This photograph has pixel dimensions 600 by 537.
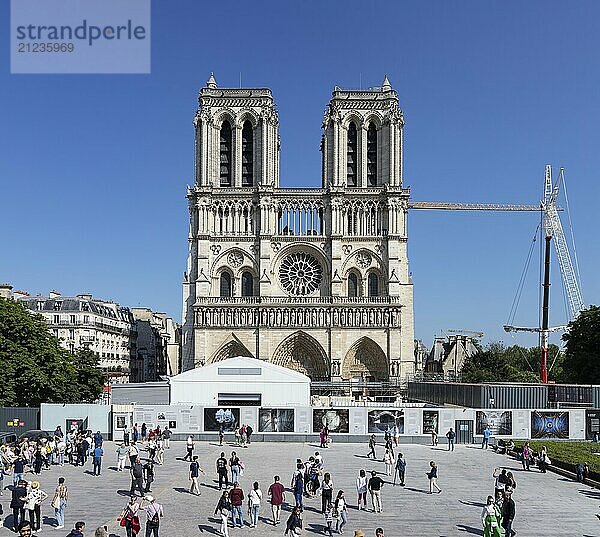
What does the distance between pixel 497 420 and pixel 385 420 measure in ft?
19.5

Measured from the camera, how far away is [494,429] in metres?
44.4

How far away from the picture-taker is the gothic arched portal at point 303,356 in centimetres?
8294

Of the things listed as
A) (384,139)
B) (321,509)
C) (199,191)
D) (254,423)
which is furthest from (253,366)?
(384,139)

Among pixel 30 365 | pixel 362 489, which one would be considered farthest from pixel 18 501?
pixel 30 365

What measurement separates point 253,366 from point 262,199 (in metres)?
33.1

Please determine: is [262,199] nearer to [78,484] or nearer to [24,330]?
[24,330]

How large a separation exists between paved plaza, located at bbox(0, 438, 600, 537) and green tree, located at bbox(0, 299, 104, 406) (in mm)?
10269

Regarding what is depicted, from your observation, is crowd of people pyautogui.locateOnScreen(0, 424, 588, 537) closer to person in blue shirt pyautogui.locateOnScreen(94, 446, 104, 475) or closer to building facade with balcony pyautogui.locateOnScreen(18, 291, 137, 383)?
person in blue shirt pyautogui.locateOnScreen(94, 446, 104, 475)

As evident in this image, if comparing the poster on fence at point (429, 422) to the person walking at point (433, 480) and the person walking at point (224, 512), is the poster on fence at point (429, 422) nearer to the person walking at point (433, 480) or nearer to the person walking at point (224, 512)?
the person walking at point (433, 480)

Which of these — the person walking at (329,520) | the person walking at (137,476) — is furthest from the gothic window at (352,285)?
the person walking at (329,520)

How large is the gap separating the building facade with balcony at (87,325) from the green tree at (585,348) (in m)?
43.4

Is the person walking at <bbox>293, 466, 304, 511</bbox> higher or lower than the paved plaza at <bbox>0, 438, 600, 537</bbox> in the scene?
higher

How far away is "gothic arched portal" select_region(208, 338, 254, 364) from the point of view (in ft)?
272

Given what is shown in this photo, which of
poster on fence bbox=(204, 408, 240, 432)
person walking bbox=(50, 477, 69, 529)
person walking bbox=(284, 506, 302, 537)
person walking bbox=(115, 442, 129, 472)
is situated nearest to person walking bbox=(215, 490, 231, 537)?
person walking bbox=(284, 506, 302, 537)
